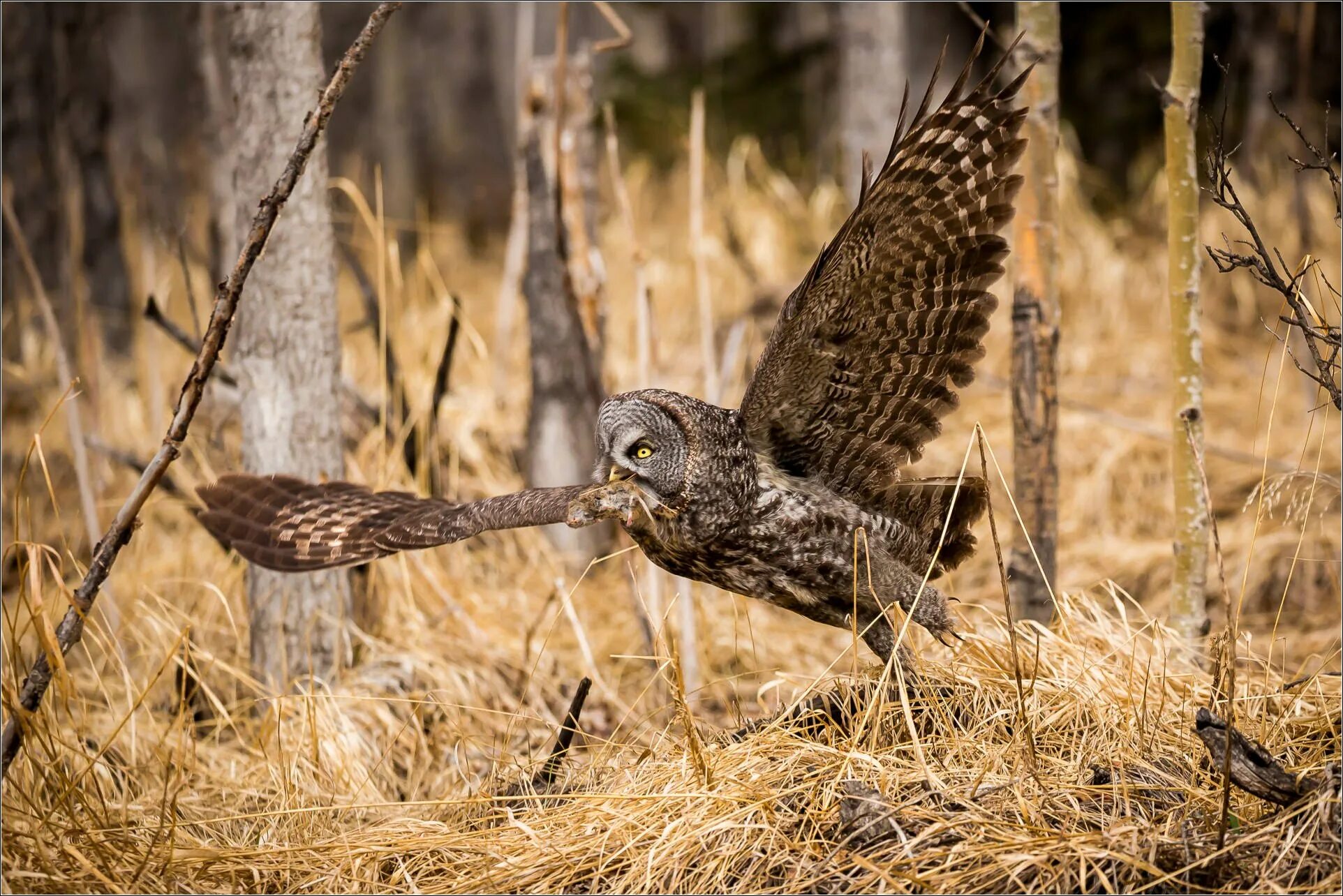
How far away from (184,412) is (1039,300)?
227 cm

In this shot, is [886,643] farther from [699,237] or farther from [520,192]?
[520,192]

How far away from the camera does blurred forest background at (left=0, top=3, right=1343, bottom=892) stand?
8.60 feet

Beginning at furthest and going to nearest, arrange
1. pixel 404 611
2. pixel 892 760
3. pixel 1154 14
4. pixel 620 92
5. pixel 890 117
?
Answer: pixel 620 92, pixel 1154 14, pixel 890 117, pixel 404 611, pixel 892 760

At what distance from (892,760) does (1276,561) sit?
2.80 m

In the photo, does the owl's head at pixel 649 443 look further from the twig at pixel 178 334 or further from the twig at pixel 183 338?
the twig at pixel 178 334

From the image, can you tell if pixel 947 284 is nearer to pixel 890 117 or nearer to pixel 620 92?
pixel 890 117

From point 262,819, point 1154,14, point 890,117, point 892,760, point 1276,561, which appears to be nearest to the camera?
point 892,760

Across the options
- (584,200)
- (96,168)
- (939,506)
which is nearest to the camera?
(939,506)

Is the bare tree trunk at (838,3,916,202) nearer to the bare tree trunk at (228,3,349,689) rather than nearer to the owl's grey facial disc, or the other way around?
the bare tree trunk at (228,3,349,689)

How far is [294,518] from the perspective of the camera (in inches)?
120

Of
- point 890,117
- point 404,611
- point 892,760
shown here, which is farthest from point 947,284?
point 890,117

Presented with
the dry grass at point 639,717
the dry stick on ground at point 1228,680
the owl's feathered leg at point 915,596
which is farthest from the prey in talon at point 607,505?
the dry stick on ground at point 1228,680

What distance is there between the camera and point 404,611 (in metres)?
4.22

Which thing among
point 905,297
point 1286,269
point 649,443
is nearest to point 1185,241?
point 1286,269
